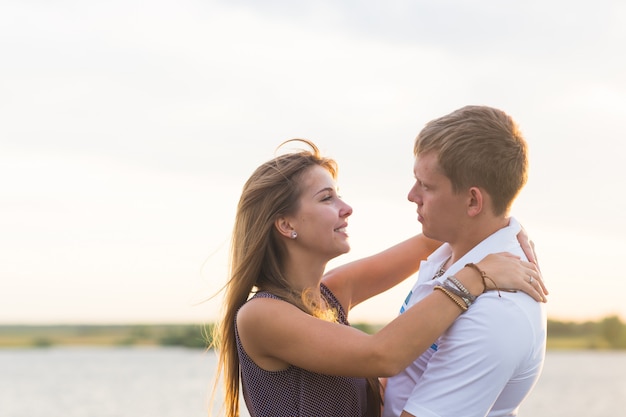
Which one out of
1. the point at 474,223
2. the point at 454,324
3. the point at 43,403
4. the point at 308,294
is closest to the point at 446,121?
the point at 474,223

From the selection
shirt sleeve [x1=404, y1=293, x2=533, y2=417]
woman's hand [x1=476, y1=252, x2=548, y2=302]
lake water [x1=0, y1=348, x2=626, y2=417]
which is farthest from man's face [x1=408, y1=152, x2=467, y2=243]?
lake water [x1=0, y1=348, x2=626, y2=417]

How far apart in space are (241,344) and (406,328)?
2.58 feet

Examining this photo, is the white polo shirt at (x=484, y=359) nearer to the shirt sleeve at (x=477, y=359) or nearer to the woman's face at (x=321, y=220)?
the shirt sleeve at (x=477, y=359)

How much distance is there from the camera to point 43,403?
34781 mm

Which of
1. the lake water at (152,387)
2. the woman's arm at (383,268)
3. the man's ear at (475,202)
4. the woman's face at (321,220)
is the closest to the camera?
the man's ear at (475,202)

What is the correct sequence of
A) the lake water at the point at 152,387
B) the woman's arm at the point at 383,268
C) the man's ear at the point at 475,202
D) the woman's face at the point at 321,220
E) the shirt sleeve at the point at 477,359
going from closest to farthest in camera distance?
the shirt sleeve at the point at 477,359 < the man's ear at the point at 475,202 < the woman's face at the point at 321,220 < the woman's arm at the point at 383,268 < the lake water at the point at 152,387

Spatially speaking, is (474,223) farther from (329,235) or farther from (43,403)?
(43,403)

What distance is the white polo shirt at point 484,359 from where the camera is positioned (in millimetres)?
3078

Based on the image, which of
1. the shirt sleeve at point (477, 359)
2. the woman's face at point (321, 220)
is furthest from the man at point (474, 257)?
the woman's face at point (321, 220)

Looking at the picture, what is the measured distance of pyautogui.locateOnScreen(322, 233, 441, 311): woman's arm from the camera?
14.2 ft

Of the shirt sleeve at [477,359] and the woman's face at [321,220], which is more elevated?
the woman's face at [321,220]

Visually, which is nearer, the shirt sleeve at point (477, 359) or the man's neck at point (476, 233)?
the shirt sleeve at point (477, 359)

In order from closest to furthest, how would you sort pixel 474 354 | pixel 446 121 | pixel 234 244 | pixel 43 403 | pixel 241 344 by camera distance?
pixel 474 354, pixel 446 121, pixel 241 344, pixel 234 244, pixel 43 403

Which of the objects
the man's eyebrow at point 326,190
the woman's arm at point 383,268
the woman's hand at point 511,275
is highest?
the man's eyebrow at point 326,190
